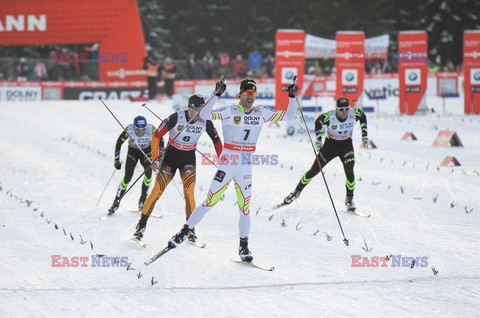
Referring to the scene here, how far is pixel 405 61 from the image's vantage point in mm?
28047

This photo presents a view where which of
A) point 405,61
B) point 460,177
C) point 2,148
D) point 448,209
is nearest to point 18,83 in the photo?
point 2,148

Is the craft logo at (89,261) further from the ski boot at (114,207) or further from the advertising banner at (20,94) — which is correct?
the advertising banner at (20,94)

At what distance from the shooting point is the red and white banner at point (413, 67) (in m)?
27.8

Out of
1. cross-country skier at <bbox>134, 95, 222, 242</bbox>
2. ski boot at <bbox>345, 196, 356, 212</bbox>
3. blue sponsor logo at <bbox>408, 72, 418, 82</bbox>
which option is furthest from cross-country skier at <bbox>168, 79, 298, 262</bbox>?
blue sponsor logo at <bbox>408, 72, 418, 82</bbox>

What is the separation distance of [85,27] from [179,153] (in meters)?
24.5

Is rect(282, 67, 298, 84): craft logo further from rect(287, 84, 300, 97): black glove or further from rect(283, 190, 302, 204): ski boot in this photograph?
rect(287, 84, 300, 97): black glove

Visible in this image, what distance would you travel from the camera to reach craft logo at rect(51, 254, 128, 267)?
9312 mm

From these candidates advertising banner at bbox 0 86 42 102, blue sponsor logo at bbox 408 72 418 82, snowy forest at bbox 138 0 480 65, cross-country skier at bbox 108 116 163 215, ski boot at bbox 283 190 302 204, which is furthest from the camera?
snowy forest at bbox 138 0 480 65

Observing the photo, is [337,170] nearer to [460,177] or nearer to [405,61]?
[460,177]

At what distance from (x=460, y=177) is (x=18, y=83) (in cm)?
2351

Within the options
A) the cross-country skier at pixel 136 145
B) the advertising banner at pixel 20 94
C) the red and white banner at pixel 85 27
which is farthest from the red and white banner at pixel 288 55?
the advertising banner at pixel 20 94

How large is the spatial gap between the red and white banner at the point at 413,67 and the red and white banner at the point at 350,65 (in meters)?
2.43

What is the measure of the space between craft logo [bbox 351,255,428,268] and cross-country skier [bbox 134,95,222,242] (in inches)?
92.9

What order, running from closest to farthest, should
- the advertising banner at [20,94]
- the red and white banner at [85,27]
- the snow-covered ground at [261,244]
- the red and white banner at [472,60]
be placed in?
the snow-covered ground at [261,244]
the red and white banner at [472,60]
the red and white banner at [85,27]
the advertising banner at [20,94]
